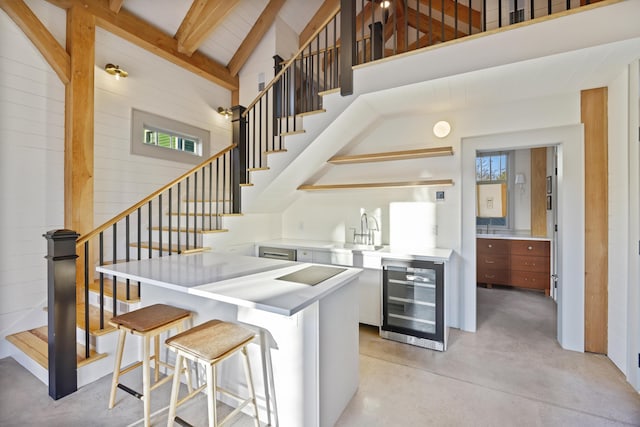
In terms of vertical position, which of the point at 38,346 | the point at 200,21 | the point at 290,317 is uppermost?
the point at 200,21

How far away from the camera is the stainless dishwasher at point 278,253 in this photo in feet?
11.8

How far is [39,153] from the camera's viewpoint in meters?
2.95

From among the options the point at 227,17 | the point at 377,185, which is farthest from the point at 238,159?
the point at 227,17

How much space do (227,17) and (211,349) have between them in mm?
4804

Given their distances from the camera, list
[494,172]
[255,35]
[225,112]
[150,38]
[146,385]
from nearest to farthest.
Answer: [146,385] < [150,38] < [255,35] < [225,112] < [494,172]

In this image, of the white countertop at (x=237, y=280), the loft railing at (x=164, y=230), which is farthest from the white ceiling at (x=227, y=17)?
the white countertop at (x=237, y=280)

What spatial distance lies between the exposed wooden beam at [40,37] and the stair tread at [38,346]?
8.54 feet

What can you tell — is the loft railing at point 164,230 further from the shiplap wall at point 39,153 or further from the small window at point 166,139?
the small window at point 166,139

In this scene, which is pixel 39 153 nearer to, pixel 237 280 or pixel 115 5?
pixel 115 5

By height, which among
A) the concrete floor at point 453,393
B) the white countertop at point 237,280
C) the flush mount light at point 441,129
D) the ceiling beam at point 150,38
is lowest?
the concrete floor at point 453,393

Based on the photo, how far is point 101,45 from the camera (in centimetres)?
343

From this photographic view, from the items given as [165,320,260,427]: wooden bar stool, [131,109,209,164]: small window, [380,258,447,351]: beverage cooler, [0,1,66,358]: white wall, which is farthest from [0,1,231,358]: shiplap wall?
[380,258,447,351]: beverage cooler

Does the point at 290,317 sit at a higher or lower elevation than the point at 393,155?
lower

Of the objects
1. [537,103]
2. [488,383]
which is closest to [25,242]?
[488,383]
